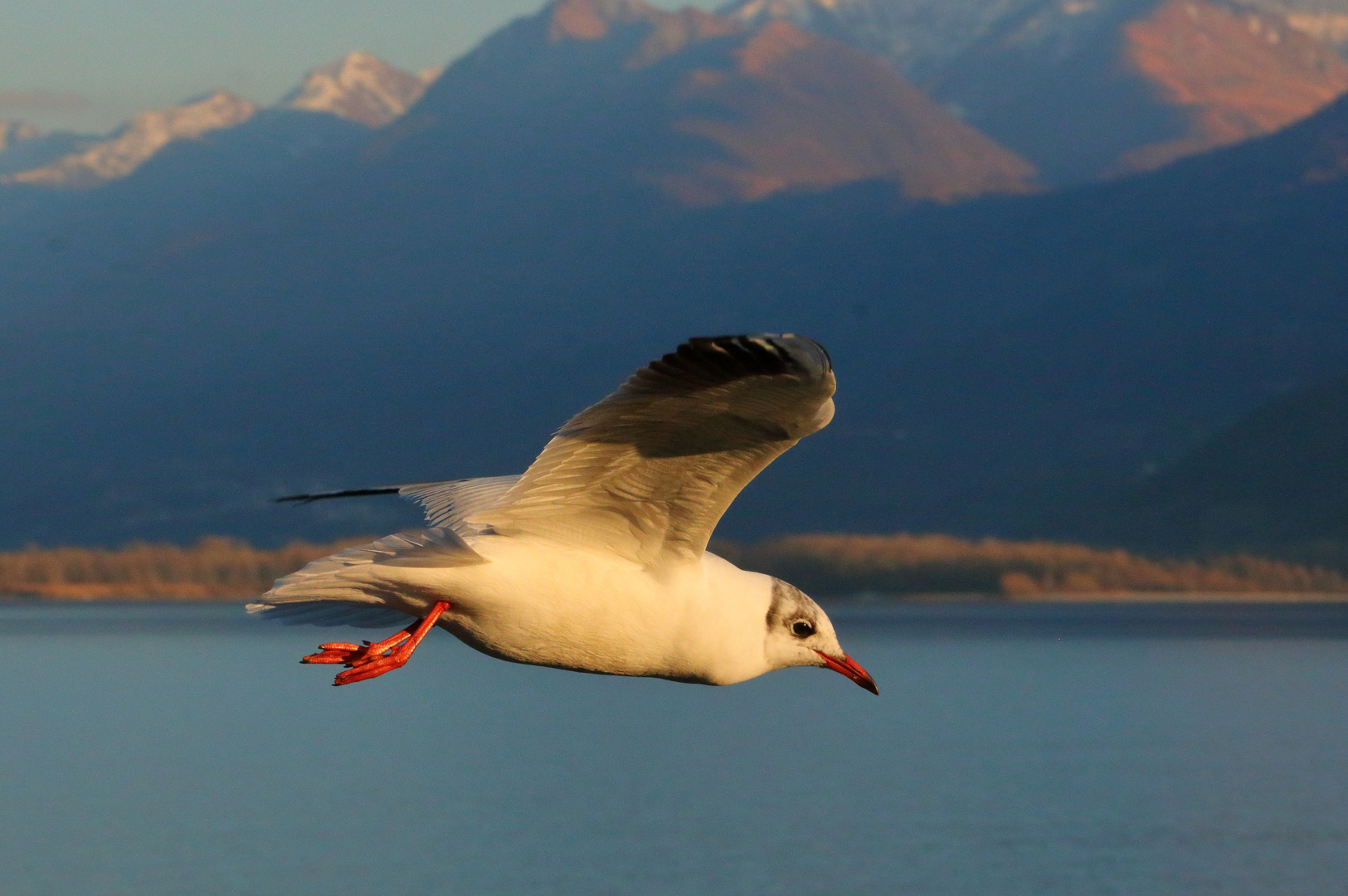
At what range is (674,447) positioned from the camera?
1151 cm

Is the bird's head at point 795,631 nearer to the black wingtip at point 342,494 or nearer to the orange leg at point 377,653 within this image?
the orange leg at point 377,653

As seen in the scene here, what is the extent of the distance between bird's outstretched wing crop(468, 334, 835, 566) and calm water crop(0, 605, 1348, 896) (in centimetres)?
3906

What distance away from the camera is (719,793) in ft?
225

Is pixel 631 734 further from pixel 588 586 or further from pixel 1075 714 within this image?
pixel 588 586

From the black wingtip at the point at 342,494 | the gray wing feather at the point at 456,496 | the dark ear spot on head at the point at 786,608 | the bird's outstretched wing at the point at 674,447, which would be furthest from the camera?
the black wingtip at the point at 342,494

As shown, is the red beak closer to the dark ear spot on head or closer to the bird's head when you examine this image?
the bird's head

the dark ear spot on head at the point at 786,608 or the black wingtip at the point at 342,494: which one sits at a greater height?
the black wingtip at the point at 342,494

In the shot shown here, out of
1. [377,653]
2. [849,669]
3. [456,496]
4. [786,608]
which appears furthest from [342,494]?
[849,669]

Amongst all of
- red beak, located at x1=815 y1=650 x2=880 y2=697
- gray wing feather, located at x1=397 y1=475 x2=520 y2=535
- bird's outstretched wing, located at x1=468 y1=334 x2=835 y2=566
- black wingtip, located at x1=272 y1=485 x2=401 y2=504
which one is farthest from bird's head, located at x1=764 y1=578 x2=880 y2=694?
black wingtip, located at x1=272 y1=485 x2=401 y2=504

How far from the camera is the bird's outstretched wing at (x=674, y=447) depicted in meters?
10.4

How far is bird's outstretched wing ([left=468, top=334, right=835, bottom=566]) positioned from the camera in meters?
10.4

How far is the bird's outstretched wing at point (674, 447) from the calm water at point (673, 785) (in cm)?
3906

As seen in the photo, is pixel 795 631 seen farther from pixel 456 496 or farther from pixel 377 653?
pixel 377 653

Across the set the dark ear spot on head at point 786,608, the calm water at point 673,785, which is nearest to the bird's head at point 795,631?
the dark ear spot on head at point 786,608
